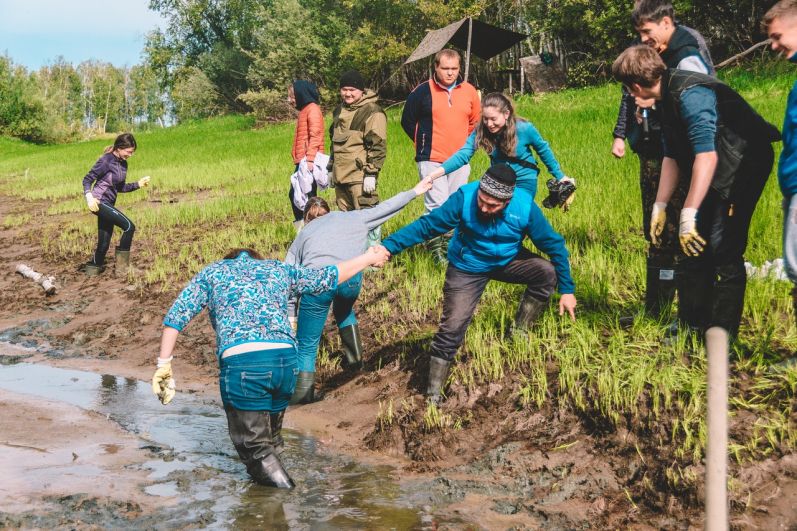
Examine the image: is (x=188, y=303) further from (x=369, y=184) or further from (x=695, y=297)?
(x=369, y=184)

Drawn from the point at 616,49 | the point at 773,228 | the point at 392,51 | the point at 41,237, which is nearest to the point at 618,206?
the point at 773,228

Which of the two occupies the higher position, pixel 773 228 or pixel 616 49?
pixel 616 49

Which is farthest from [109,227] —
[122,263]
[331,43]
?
[331,43]

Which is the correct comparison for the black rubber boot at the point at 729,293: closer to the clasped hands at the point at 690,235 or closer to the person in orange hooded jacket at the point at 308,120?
the clasped hands at the point at 690,235

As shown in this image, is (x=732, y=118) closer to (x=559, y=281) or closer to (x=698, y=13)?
(x=559, y=281)

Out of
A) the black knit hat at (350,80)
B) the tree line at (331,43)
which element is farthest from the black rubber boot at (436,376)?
the tree line at (331,43)

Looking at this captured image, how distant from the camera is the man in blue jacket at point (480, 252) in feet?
17.1

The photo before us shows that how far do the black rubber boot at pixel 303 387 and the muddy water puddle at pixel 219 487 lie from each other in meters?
0.57

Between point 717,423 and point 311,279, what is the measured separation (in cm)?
335

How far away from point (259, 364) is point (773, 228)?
172 inches

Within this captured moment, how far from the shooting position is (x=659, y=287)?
214 inches

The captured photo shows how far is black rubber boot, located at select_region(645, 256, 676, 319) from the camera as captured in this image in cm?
535

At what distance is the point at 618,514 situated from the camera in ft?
13.8

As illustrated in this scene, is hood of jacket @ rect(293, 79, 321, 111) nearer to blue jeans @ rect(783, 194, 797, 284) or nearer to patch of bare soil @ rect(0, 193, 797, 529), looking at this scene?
patch of bare soil @ rect(0, 193, 797, 529)
